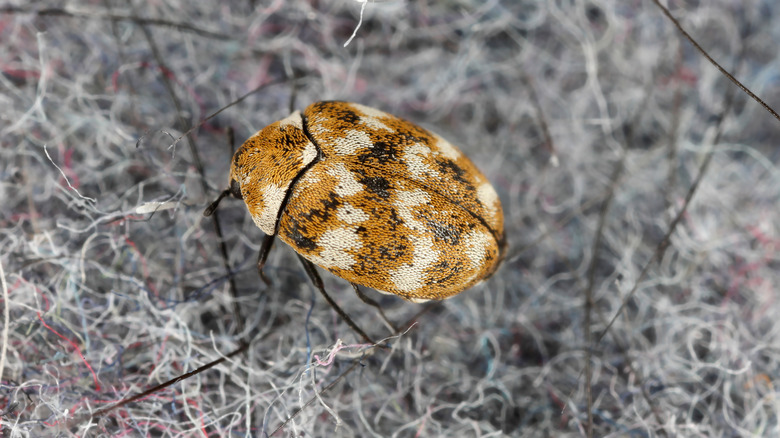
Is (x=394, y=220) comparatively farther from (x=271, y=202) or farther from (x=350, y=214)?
(x=271, y=202)

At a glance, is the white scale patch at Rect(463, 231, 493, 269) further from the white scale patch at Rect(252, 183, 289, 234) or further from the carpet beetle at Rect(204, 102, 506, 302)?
the white scale patch at Rect(252, 183, 289, 234)

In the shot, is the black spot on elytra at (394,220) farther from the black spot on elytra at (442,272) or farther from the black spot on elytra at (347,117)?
the black spot on elytra at (347,117)

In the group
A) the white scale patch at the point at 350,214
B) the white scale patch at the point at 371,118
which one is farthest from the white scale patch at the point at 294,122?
the white scale patch at the point at 350,214

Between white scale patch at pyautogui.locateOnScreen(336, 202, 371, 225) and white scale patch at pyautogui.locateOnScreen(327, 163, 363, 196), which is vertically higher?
white scale patch at pyautogui.locateOnScreen(327, 163, 363, 196)

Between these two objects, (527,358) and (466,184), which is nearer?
(466,184)

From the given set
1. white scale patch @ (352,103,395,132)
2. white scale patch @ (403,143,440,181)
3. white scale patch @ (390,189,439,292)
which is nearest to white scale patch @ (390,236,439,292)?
white scale patch @ (390,189,439,292)

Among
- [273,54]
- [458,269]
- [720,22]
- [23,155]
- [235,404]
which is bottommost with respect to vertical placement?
[235,404]

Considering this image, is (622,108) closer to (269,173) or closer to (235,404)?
(269,173)

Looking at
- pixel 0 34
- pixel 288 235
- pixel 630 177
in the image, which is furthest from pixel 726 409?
pixel 0 34

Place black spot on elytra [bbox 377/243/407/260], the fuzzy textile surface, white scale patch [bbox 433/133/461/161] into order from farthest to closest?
the fuzzy textile surface < white scale patch [bbox 433/133/461/161] < black spot on elytra [bbox 377/243/407/260]
